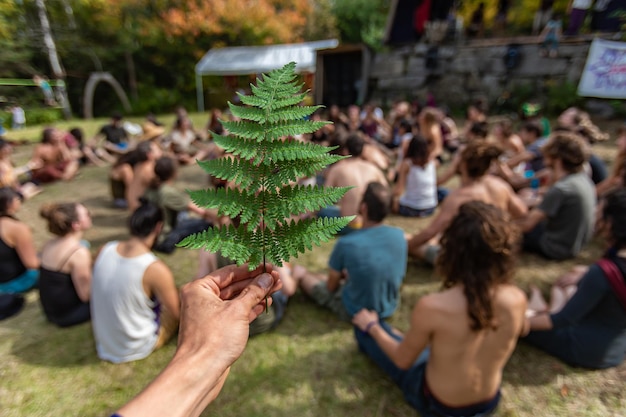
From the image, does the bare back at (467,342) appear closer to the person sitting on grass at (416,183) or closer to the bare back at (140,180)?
the person sitting on grass at (416,183)

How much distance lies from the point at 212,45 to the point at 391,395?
24810 mm

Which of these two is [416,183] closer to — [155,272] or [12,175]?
[155,272]

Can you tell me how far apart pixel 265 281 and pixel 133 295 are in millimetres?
1957

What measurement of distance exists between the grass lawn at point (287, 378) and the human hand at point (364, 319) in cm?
41

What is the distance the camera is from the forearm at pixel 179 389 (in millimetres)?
950

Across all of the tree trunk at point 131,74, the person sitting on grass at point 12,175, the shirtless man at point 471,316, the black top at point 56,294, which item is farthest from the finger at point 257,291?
the tree trunk at point 131,74

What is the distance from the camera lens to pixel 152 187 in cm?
503

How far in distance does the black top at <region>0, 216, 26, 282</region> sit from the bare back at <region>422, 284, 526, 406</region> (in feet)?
14.0

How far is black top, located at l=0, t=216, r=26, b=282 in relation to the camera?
3504 millimetres

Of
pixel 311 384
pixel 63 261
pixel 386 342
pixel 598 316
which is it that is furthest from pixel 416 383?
pixel 63 261

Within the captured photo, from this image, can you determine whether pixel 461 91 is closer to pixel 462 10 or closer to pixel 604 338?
pixel 462 10

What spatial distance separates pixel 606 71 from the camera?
848cm

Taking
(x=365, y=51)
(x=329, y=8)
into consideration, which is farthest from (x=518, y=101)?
(x=329, y=8)

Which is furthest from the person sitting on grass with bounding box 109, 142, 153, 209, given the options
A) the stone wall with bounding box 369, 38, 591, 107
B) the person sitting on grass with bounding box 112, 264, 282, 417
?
the stone wall with bounding box 369, 38, 591, 107
